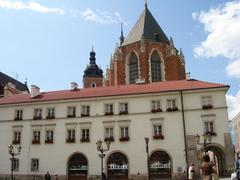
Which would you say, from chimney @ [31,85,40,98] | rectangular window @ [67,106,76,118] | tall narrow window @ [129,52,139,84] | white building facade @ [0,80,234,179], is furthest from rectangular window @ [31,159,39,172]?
tall narrow window @ [129,52,139,84]

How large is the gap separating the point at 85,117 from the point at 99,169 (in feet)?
20.1

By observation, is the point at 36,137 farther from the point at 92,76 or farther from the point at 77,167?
the point at 92,76

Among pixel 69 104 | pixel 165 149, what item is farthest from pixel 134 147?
pixel 69 104

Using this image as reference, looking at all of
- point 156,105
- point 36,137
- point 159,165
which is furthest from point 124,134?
point 36,137

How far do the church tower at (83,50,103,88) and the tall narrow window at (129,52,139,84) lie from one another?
27.6m

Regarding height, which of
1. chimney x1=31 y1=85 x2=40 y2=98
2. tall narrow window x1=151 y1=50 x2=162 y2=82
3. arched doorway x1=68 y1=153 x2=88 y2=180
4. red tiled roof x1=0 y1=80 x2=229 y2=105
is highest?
tall narrow window x1=151 y1=50 x2=162 y2=82

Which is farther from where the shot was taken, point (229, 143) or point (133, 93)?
point (133, 93)

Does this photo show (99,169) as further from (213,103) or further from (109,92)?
(213,103)

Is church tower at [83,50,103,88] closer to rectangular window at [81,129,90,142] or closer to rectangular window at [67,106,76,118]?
rectangular window at [67,106,76,118]

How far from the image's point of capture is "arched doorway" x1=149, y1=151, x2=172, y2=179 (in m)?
33.0

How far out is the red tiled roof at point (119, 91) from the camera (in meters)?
35.0

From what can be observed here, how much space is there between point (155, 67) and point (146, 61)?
2144mm

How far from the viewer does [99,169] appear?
113 feet

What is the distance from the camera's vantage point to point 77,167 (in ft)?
116
